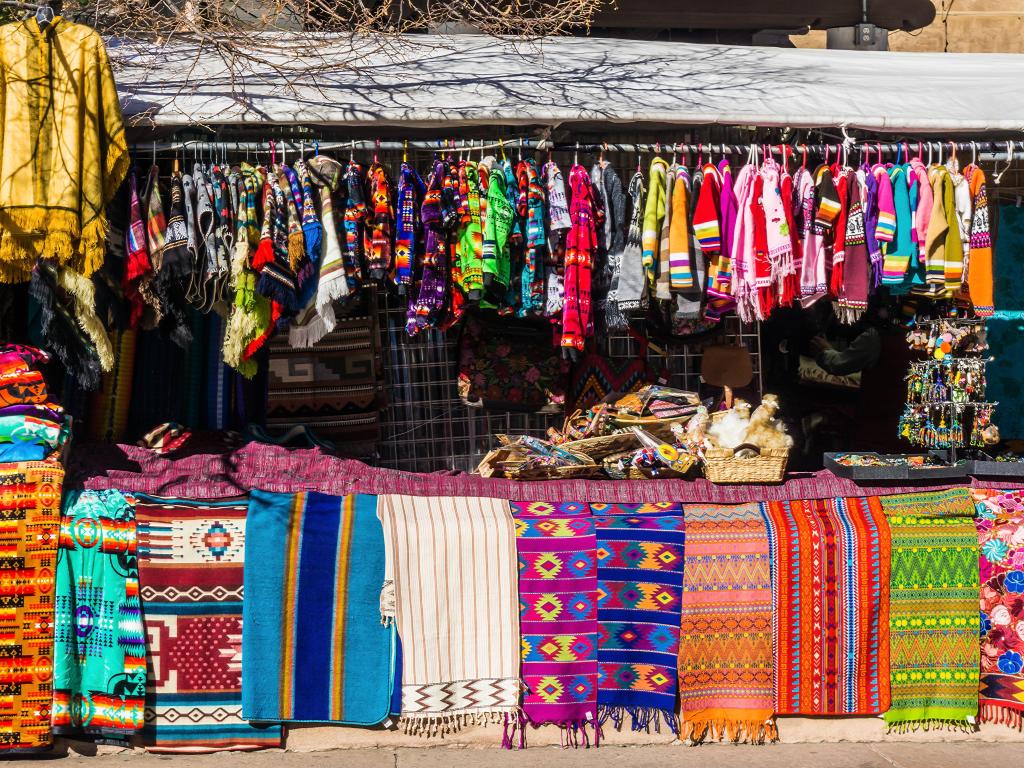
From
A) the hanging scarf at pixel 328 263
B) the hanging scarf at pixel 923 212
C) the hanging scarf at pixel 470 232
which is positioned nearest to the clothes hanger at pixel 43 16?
the hanging scarf at pixel 328 263

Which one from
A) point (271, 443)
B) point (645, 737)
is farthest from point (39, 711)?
point (645, 737)

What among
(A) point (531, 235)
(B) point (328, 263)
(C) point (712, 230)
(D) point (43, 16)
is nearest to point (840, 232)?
(C) point (712, 230)

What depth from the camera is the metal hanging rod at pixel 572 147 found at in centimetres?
527

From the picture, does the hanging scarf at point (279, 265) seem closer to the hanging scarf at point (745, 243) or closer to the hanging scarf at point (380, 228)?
the hanging scarf at point (380, 228)

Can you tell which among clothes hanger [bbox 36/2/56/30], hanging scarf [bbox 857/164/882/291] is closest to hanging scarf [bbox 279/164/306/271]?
clothes hanger [bbox 36/2/56/30]

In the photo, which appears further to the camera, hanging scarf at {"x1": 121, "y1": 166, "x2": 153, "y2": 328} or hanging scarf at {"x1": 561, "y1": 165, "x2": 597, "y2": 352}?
hanging scarf at {"x1": 561, "y1": 165, "x2": 597, "y2": 352}

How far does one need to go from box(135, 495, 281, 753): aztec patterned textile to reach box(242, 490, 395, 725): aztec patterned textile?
0.09 meters

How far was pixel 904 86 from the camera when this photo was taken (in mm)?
5961

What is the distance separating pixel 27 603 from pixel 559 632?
6.88ft

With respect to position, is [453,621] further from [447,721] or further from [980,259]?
[980,259]

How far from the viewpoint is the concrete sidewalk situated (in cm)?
479

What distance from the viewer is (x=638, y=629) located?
5.06 meters

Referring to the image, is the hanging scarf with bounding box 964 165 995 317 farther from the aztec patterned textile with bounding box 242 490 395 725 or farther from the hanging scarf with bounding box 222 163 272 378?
the hanging scarf with bounding box 222 163 272 378

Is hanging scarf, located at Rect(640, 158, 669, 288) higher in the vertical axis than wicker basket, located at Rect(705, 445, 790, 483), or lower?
higher
